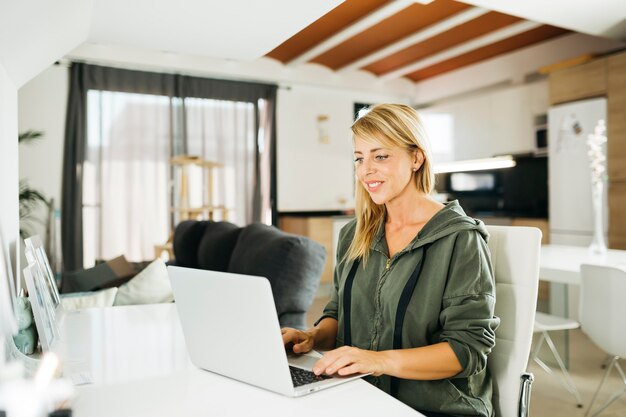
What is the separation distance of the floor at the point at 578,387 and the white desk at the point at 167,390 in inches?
82.4

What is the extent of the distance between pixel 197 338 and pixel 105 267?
2.46 metres

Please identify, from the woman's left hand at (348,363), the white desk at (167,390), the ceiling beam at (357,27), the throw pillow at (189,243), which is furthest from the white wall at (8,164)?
the ceiling beam at (357,27)

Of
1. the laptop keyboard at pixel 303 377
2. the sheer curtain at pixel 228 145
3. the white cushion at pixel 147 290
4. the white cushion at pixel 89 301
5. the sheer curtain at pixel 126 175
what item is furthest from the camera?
the sheer curtain at pixel 228 145

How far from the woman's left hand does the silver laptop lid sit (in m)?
0.11

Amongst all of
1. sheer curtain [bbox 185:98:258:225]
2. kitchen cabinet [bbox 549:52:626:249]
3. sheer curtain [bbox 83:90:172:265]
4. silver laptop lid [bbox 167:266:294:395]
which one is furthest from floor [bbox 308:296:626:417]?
sheer curtain [bbox 83:90:172:265]

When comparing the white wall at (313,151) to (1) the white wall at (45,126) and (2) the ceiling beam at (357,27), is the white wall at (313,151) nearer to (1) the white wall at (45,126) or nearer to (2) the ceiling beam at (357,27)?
(2) the ceiling beam at (357,27)

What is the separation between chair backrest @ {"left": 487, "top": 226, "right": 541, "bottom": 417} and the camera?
4.09ft

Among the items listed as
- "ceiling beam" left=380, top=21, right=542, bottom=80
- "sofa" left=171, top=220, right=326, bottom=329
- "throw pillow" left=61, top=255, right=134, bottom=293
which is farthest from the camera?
"ceiling beam" left=380, top=21, right=542, bottom=80

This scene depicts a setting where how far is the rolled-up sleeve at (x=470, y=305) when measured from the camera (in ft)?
3.85

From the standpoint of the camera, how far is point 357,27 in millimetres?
5125

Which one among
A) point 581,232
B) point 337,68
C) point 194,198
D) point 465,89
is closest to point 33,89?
point 194,198

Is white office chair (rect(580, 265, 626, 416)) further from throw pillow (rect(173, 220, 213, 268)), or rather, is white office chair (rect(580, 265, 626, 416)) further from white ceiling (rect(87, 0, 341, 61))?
throw pillow (rect(173, 220, 213, 268))

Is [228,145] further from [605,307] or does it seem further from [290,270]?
[605,307]

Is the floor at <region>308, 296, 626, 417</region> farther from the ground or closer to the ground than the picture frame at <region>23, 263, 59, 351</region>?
closer to the ground
